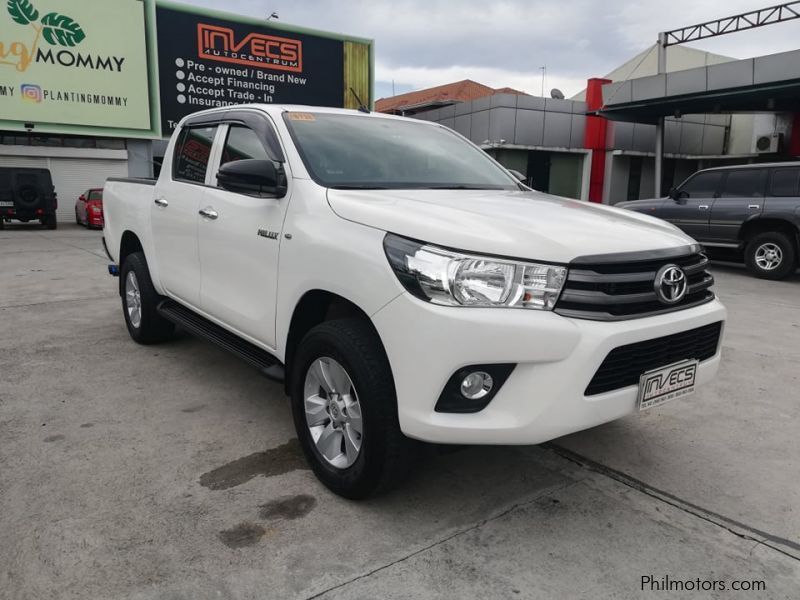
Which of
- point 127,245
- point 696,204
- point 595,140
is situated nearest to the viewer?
point 127,245

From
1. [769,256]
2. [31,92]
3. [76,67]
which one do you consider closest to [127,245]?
[769,256]

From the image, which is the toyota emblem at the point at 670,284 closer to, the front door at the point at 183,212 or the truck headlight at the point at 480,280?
the truck headlight at the point at 480,280

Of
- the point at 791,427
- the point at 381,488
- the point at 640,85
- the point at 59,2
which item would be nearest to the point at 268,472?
the point at 381,488

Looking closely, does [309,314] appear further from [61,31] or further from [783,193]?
[61,31]

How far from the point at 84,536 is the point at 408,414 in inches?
53.8

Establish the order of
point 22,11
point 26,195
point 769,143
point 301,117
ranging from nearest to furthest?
point 301,117 → point 26,195 → point 22,11 → point 769,143

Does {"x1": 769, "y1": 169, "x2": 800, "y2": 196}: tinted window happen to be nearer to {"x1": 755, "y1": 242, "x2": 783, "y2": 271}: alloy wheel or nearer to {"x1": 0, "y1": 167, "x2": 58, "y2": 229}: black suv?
{"x1": 755, "y1": 242, "x2": 783, "y2": 271}: alloy wheel

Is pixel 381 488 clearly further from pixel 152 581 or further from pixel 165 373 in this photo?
pixel 165 373

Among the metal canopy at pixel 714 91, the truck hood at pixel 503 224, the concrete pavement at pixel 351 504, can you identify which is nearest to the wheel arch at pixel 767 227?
the concrete pavement at pixel 351 504

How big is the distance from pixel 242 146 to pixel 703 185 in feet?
30.5

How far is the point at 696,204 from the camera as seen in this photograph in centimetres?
1053

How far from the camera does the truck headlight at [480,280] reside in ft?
7.47

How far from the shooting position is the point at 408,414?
2.34 metres

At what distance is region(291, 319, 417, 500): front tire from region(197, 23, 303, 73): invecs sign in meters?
23.0
